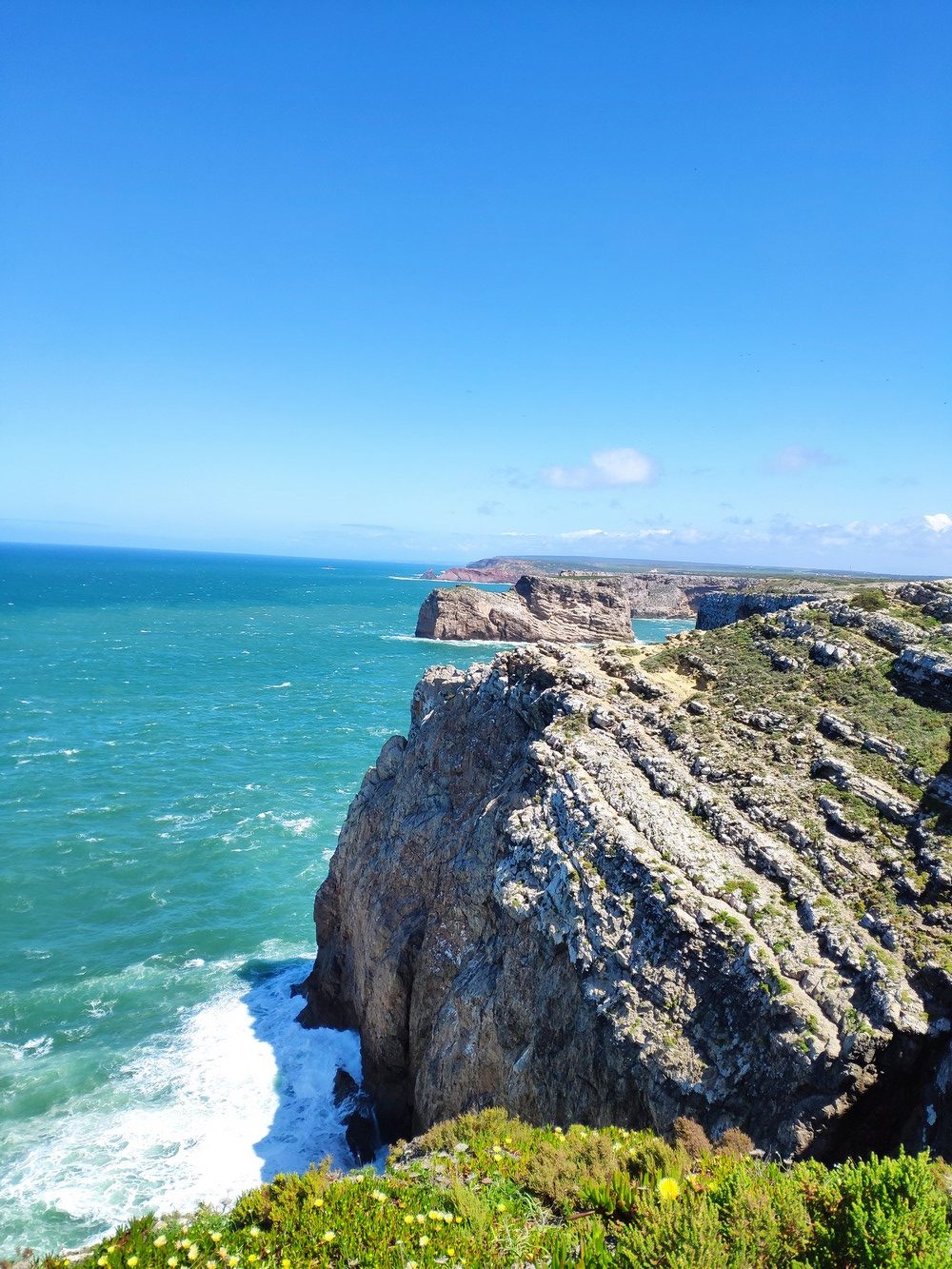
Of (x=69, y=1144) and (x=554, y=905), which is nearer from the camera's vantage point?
(x=554, y=905)

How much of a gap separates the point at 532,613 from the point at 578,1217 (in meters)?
123

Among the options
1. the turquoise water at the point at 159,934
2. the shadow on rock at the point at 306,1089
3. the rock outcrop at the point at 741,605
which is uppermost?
the rock outcrop at the point at 741,605

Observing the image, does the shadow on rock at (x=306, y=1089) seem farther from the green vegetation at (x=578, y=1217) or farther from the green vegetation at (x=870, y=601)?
the green vegetation at (x=870, y=601)

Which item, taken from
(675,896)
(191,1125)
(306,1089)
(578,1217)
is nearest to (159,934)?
(191,1125)

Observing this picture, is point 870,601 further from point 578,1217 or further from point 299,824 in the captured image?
point 299,824

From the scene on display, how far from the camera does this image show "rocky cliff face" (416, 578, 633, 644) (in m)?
120

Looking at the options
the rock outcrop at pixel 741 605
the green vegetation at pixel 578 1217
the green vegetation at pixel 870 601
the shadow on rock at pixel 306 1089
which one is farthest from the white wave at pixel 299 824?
the green vegetation at pixel 870 601

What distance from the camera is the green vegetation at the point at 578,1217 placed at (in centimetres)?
718

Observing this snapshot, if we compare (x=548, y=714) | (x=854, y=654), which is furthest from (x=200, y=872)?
(x=854, y=654)

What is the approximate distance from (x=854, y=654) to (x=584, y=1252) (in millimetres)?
18770

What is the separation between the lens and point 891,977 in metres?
13.0

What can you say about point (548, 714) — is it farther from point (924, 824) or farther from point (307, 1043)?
point (307, 1043)

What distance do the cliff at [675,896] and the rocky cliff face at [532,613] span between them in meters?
93.3

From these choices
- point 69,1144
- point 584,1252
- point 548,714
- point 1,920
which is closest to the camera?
point 584,1252
